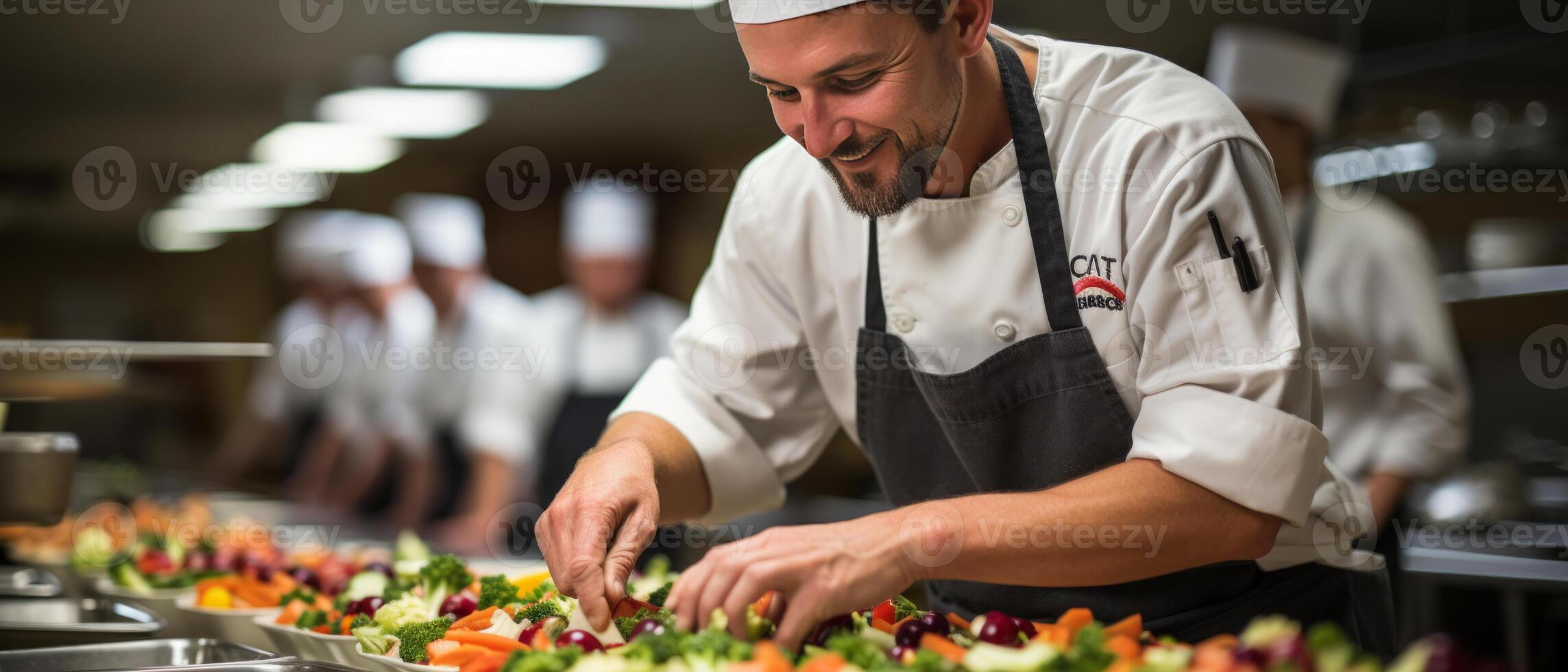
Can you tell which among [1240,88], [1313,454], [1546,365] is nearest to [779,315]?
[1313,454]

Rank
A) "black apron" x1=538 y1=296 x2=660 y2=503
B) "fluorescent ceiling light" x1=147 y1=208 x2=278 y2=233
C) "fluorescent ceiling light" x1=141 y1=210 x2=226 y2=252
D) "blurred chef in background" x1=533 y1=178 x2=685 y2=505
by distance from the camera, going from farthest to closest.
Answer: "fluorescent ceiling light" x1=141 y1=210 x2=226 y2=252 < "fluorescent ceiling light" x1=147 y1=208 x2=278 y2=233 < "blurred chef in background" x1=533 y1=178 x2=685 y2=505 < "black apron" x1=538 y1=296 x2=660 y2=503

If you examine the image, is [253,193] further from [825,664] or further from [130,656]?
[825,664]

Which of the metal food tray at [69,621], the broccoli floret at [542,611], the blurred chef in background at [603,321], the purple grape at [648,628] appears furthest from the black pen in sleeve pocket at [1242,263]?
the blurred chef in background at [603,321]

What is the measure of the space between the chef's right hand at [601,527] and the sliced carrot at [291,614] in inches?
17.6

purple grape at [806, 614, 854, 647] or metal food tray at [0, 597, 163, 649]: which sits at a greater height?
purple grape at [806, 614, 854, 647]

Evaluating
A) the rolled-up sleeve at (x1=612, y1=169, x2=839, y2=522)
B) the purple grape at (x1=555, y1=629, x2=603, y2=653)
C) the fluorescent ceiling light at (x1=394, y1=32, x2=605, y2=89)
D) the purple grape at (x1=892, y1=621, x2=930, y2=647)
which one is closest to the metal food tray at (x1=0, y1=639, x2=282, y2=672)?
the purple grape at (x1=555, y1=629, x2=603, y2=653)

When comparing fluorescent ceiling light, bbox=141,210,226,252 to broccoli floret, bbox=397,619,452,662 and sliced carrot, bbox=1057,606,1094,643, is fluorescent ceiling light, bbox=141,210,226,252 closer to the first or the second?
broccoli floret, bbox=397,619,452,662

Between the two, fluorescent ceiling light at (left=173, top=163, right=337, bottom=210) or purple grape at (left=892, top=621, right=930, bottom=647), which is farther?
fluorescent ceiling light at (left=173, top=163, right=337, bottom=210)

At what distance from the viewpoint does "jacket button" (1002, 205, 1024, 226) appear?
152 cm

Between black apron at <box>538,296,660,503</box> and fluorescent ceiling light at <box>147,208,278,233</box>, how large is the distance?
6.98 m

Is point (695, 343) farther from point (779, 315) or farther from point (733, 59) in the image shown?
point (733, 59)

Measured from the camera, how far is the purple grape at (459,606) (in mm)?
1561

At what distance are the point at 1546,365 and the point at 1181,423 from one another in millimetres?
3113

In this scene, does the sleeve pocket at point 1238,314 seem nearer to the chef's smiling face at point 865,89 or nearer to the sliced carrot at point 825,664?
the chef's smiling face at point 865,89
